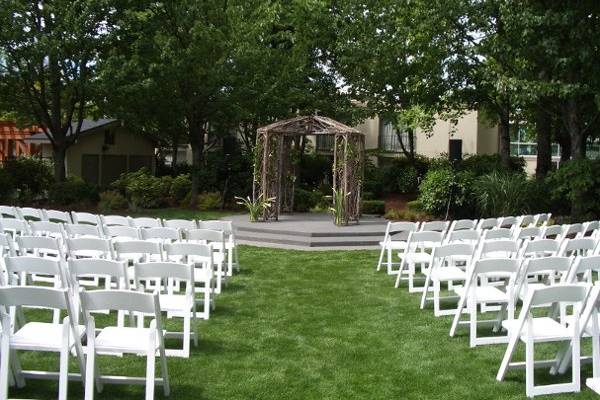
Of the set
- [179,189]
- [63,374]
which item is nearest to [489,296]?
[63,374]

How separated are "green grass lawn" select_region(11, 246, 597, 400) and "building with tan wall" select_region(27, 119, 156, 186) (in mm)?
22017

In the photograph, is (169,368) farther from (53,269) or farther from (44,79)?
(44,79)

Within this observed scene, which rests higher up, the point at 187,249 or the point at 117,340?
the point at 187,249

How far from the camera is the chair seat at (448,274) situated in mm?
8133

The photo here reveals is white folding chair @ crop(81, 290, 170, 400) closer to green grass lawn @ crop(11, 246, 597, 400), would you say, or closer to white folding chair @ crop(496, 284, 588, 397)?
green grass lawn @ crop(11, 246, 597, 400)

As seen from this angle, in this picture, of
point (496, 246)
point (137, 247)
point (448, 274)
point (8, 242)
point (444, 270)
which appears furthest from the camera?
point (444, 270)

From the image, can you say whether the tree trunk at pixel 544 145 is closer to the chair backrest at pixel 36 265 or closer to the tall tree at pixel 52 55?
the tall tree at pixel 52 55

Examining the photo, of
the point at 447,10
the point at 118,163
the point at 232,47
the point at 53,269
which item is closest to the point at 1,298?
the point at 53,269

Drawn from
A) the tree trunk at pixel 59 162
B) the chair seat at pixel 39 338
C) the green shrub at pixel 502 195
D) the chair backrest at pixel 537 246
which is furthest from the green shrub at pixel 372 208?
the chair seat at pixel 39 338

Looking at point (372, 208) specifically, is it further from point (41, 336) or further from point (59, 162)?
point (41, 336)

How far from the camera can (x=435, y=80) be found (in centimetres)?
2198

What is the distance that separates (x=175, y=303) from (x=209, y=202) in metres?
16.3

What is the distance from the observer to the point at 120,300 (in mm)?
4812

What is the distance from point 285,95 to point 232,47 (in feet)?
9.19
